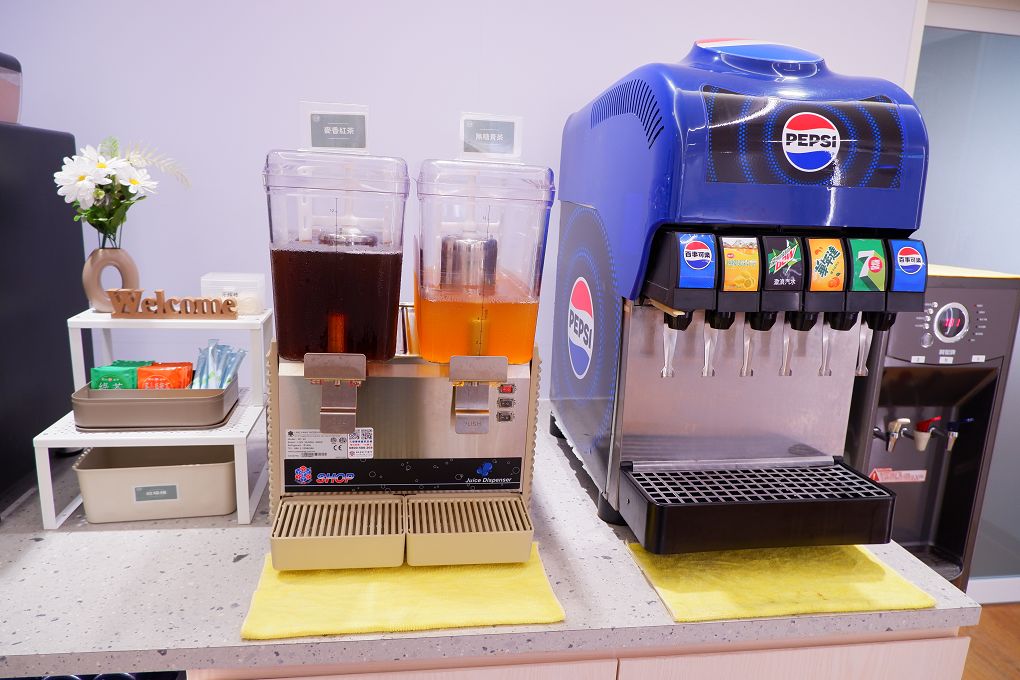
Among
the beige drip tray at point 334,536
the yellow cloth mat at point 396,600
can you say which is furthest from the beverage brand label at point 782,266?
the beige drip tray at point 334,536

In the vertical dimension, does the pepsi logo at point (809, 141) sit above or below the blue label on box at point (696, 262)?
above

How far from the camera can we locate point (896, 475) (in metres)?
1.98

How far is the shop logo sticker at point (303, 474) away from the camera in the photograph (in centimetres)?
112

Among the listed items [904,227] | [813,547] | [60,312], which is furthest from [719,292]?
[60,312]

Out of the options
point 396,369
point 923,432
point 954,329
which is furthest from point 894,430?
point 396,369

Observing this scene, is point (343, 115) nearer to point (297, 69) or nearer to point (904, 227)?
point (297, 69)

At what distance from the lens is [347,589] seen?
104 cm

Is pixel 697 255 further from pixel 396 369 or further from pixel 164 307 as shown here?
pixel 164 307

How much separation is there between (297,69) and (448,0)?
406 mm

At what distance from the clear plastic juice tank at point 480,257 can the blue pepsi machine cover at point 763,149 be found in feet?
0.55

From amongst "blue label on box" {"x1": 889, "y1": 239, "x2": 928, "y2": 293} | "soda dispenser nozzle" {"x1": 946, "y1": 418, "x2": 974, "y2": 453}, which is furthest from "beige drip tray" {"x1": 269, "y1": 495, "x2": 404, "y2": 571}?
"soda dispenser nozzle" {"x1": 946, "y1": 418, "x2": 974, "y2": 453}

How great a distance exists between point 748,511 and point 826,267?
404 millimetres

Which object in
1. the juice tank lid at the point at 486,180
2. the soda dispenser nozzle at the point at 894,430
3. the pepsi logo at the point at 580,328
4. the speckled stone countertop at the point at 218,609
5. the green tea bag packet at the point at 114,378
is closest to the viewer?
the speckled stone countertop at the point at 218,609

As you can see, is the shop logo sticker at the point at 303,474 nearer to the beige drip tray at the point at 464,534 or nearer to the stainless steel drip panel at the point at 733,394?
the beige drip tray at the point at 464,534
